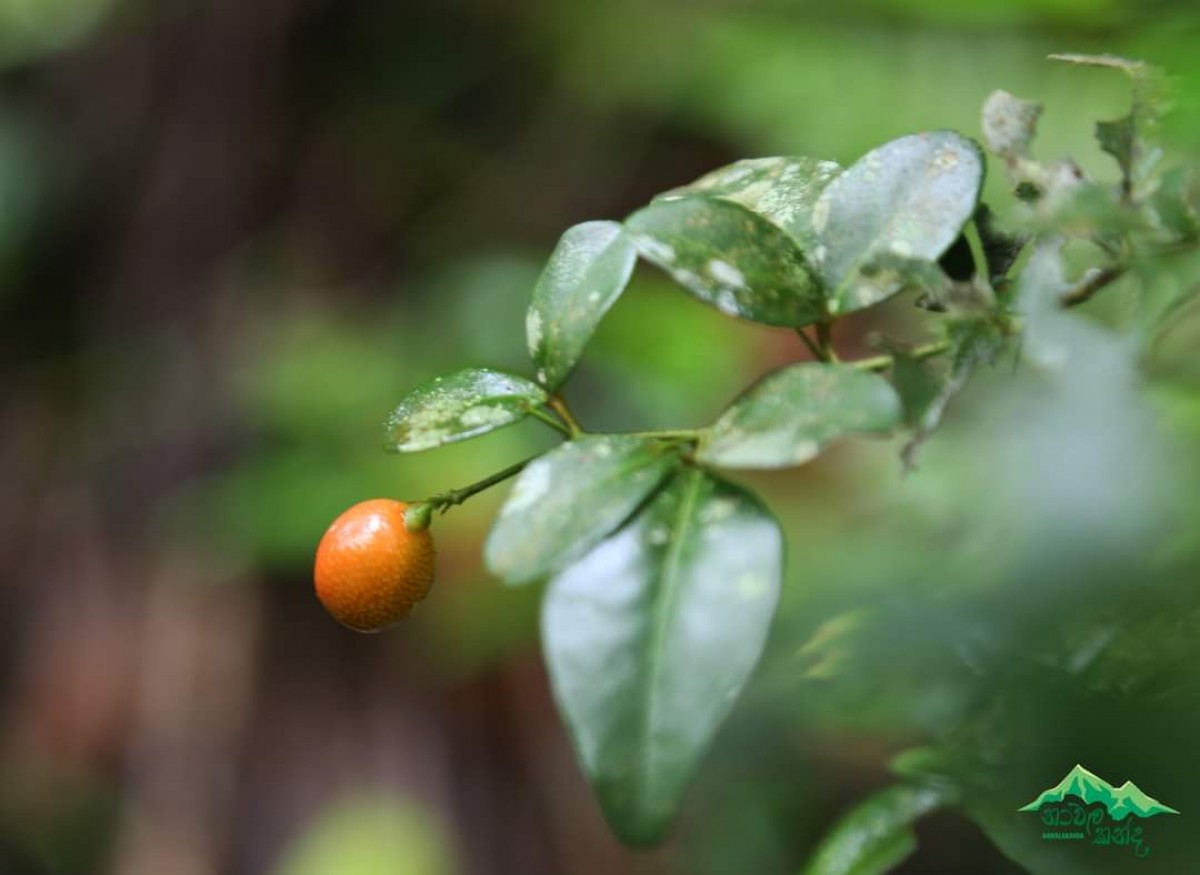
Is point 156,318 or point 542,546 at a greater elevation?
point 542,546

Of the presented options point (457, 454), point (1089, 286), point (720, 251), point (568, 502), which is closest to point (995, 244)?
point (1089, 286)

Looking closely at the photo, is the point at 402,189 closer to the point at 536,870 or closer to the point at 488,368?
the point at 536,870

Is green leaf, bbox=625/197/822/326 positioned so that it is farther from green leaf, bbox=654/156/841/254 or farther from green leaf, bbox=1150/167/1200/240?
green leaf, bbox=1150/167/1200/240

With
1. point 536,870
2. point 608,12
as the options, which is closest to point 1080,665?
point 536,870

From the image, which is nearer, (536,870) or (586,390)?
(536,870)

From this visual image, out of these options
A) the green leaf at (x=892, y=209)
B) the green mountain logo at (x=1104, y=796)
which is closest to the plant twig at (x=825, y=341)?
the green leaf at (x=892, y=209)

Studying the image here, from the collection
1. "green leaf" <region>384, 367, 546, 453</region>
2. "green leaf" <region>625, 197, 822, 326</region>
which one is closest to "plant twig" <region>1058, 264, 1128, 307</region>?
"green leaf" <region>625, 197, 822, 326</region>
